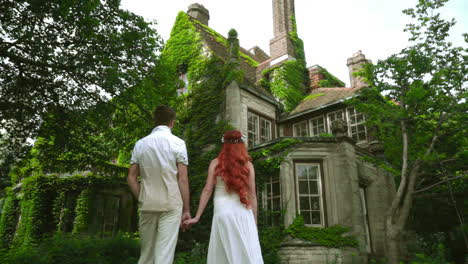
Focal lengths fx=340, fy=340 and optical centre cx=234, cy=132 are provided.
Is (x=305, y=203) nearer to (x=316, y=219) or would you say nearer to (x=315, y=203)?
(x=315, y=203)

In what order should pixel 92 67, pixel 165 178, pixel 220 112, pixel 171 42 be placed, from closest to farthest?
pixel 165 178 < pixel 92 67 < pixel 220 112 < pixel 171 42

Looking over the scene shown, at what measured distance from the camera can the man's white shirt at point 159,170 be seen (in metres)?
3.54

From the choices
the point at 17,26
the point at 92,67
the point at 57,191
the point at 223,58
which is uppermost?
the point at 223,58

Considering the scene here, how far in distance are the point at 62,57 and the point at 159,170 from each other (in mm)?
7141

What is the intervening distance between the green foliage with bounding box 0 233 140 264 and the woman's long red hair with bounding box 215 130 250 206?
224 inches

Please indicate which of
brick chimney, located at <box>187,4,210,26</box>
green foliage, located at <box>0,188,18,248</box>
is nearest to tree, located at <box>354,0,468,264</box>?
brick chimney, located at <box>187,4,210,26</box>

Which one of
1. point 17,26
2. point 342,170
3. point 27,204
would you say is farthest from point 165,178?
point 27,204

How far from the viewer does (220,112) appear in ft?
49.8

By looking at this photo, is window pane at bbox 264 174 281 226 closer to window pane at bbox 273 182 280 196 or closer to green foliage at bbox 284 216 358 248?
window pane at bbox 273 182 280 196

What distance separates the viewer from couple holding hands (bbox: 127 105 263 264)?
11.5ft

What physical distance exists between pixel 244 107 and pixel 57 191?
32.7ft

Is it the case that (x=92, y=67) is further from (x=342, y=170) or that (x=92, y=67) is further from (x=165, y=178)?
(x=342, y=170)

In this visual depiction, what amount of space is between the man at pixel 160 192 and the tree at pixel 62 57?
6062mm

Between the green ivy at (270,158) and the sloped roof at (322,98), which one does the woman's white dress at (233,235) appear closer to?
the green ivy at (270,158)
